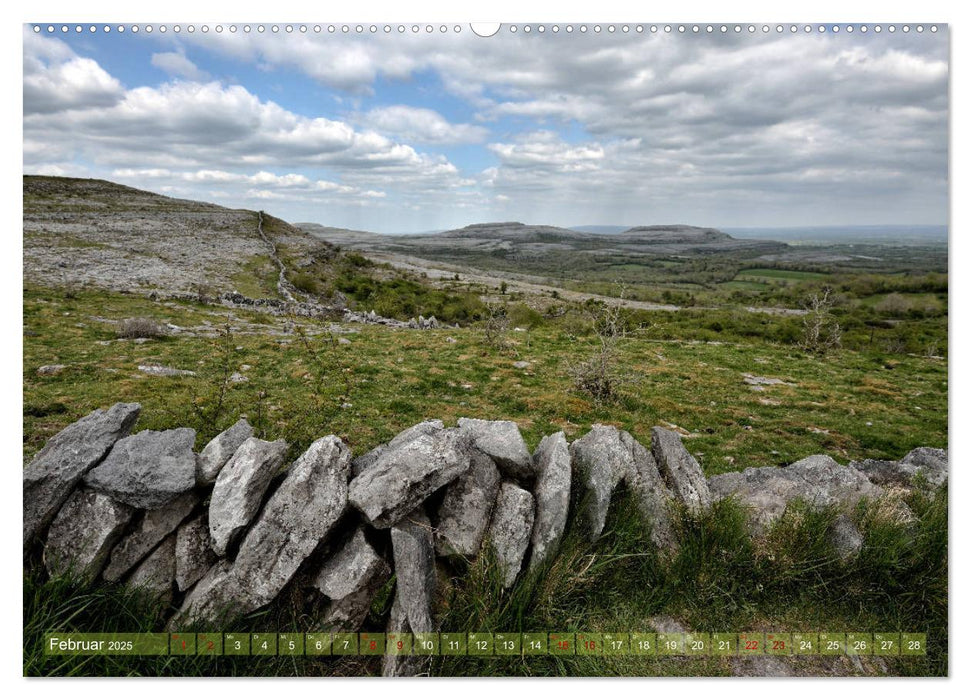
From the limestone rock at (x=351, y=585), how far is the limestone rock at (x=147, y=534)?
1336 millimetres

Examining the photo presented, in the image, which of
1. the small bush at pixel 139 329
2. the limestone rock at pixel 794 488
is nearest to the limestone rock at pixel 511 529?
the limestone rock at pixel 794 488

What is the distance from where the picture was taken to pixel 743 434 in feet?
33.4

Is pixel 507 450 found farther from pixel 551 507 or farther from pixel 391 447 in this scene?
pixel 391 447

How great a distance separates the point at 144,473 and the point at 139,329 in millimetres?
12623

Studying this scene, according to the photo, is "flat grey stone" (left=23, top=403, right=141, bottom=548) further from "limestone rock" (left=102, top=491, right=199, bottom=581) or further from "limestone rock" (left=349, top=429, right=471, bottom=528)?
"limestone rock" (left=349, top=429, right=471, bottom=528)

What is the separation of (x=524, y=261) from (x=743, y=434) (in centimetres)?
15735

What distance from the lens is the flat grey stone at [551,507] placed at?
4016mm

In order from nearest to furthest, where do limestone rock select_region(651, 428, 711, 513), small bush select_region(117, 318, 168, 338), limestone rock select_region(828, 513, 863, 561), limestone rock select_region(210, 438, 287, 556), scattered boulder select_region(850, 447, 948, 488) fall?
limestone rock select_region(210, 438, 287, 556)
limestone rock select_region(828, 513, 863, 561)
limestone rock select_region(651, 428, 711, 513)
scattered boulder select_region(850, 447, 948, 488)
small bush select_region(117, 318, 168, 338)

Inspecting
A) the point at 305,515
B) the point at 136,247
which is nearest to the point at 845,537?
the point at 305,515

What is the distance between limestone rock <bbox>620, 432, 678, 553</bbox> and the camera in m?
4.39

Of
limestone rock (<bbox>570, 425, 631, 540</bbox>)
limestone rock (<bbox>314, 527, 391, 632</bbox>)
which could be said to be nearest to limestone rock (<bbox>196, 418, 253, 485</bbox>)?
limestone rock (<bbox>314, 527, 391, 632</bbox>)

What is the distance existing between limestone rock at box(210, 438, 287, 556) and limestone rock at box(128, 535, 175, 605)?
0.55 m

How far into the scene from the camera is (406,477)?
12.4 ft

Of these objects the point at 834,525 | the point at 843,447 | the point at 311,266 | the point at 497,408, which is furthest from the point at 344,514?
the point at 311,266
